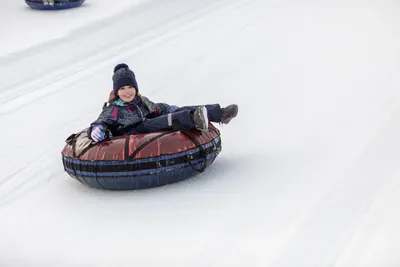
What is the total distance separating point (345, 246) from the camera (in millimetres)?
3752

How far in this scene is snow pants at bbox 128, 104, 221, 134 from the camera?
15.0 feet

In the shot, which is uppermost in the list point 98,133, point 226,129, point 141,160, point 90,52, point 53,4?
point 53,4

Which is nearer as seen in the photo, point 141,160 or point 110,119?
point 141,160

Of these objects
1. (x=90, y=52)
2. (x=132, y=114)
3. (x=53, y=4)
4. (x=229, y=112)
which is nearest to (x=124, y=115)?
(x=132, y=114)

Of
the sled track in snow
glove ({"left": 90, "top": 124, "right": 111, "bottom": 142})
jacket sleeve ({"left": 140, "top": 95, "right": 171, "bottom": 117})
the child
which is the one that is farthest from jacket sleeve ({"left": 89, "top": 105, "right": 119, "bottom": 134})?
the sled track in snow

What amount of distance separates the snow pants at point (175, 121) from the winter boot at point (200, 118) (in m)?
0.03

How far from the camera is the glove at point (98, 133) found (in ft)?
14.9

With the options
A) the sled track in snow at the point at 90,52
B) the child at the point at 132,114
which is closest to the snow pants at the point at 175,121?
the child at the point at 132,114

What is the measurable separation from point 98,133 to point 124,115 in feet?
0.86

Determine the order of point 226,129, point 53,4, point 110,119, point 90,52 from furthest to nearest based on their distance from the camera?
point 53,4, point 90,52, point 226,129, point 110,119

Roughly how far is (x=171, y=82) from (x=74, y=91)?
0.89 meters

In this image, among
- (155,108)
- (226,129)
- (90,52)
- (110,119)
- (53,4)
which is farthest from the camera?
(53,4)

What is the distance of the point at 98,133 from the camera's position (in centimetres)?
454

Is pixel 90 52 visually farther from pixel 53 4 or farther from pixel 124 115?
pixel 124 115
